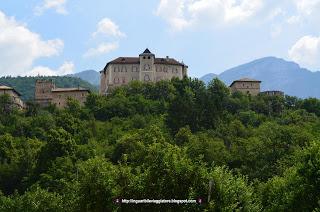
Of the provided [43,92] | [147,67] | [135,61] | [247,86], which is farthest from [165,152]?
[43,92]

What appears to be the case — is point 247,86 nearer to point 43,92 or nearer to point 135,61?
point 135,61

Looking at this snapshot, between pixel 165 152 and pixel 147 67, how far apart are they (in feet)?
338

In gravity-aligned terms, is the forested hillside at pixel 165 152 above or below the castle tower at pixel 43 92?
below

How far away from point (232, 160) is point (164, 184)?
141ft

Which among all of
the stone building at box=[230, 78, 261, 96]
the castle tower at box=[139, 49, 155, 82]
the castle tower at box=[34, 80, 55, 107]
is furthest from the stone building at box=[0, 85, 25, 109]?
the stone building at box=[230, 78, 261, 96]

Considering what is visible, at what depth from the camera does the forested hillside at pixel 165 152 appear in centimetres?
3512

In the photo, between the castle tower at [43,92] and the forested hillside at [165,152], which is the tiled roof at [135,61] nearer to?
the forested hillside at [165,152]

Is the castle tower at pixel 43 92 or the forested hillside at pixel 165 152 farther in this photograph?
the castle tower at pixel 43 92

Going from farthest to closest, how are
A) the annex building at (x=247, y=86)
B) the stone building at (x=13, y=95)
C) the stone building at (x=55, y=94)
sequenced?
1. the stone building at (x=55, y=94)
2. the annex building at (x=247, y=86)
3. the stone building at (x=13, y=95)

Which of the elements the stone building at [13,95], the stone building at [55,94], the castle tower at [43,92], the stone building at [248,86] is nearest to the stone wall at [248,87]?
the stone building at [248,86]

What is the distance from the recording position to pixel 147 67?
138625 millimetres

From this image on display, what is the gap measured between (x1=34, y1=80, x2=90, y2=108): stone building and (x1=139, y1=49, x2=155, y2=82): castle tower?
45.0 ft

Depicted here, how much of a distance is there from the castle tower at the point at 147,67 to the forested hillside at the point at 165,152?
24.1ft

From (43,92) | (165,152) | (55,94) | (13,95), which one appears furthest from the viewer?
(43,92)
